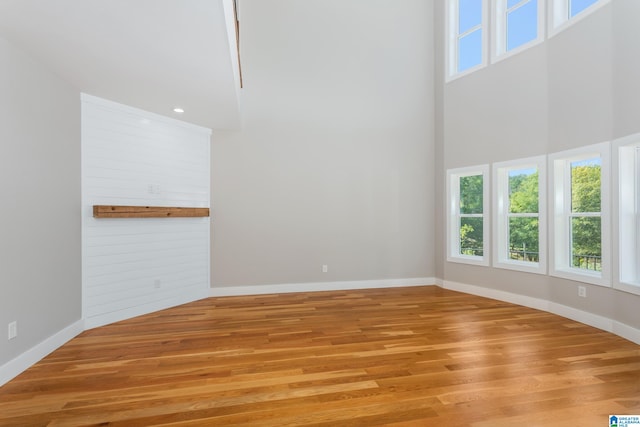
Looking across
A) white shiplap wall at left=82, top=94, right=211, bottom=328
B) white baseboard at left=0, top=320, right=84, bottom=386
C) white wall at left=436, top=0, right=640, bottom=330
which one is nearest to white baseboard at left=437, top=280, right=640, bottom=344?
white wall at left=436, top=0, right=640, bottom=330

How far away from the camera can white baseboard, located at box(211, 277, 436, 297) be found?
4.85 m

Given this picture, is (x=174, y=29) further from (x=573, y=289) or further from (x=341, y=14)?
(x=573, y=289)

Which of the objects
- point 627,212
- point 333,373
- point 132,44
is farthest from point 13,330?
point 627,212

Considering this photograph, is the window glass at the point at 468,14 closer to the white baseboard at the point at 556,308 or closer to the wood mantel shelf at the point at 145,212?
the white baseboard at the point at 556,308

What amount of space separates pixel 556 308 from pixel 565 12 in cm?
373

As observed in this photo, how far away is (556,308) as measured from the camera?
3.91 metres

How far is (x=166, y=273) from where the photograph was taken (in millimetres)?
4223

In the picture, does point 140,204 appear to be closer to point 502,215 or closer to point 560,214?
point 502,215

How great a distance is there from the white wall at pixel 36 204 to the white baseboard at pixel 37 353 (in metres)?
0.01

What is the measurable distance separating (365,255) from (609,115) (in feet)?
11.6

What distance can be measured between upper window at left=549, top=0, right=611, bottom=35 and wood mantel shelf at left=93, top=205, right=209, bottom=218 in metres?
5.22

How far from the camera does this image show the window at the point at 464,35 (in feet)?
16.6

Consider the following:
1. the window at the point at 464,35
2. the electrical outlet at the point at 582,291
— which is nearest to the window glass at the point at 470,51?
the window at the point at 464,35
